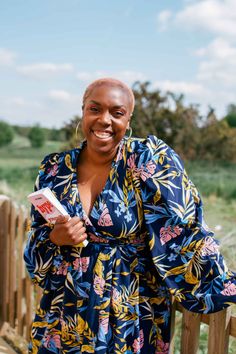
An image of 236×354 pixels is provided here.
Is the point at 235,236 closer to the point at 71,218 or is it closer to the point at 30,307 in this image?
the point at 30,307

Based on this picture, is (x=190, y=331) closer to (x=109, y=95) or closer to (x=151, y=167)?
(x=151, y=167)

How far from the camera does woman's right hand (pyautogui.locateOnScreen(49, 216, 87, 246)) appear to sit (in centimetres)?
171

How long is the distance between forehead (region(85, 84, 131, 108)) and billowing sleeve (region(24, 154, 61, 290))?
37cm

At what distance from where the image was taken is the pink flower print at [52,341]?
1935mm

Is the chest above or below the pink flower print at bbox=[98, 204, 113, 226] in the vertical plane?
above

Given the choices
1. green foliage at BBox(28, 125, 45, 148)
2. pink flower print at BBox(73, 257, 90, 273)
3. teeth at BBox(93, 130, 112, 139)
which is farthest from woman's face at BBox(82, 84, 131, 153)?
green foliage at BBox(28, 125, 45, 148)

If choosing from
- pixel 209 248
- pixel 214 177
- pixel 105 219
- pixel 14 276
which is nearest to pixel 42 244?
pixel 105 219

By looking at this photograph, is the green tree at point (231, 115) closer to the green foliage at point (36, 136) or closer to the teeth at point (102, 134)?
the green foliage at point (36, 136)

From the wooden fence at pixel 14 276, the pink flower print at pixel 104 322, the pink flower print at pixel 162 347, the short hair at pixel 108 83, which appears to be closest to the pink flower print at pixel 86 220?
the pink flower print at pixel 104 322

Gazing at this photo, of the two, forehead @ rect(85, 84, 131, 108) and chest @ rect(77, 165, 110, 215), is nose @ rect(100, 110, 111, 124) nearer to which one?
forehead @ rect(85, 84, 131, 108)

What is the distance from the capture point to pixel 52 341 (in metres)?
1.95

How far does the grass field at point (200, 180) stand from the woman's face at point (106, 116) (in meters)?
1.47

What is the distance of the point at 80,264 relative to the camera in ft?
5.83

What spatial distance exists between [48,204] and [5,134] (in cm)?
2469
